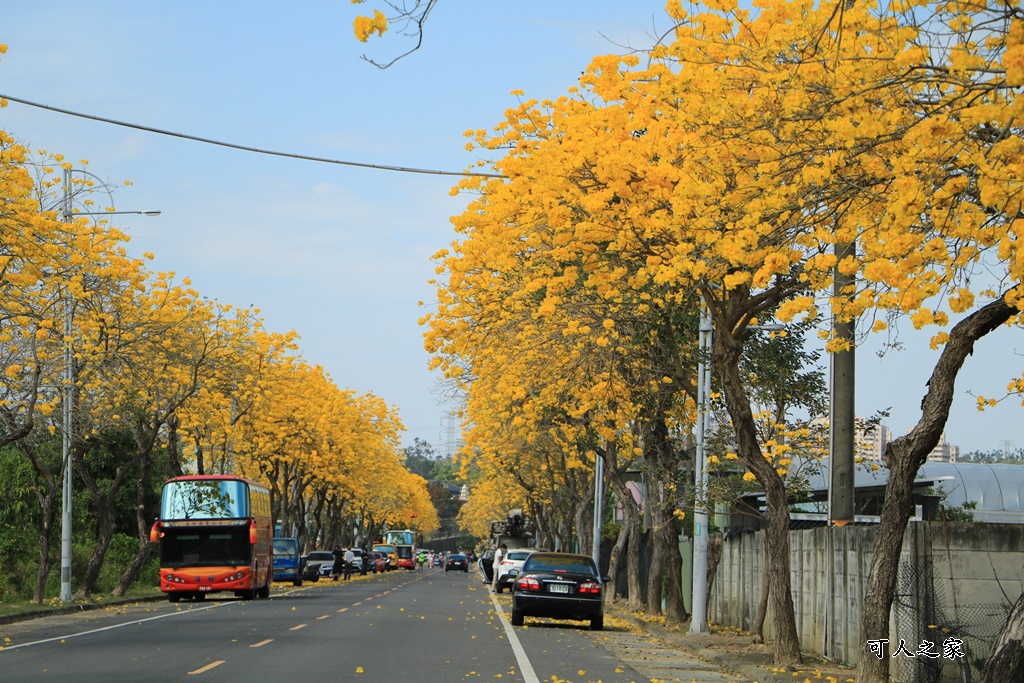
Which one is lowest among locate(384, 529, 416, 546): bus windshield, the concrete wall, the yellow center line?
locate(384, 529, 416, 546): bus windshield

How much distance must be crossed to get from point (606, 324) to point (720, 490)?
4.44m

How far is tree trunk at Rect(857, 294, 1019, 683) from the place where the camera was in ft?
39.5

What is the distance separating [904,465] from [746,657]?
6123 mm

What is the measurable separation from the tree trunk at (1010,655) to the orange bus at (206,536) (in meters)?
26.8

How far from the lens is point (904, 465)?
1277 centimetres

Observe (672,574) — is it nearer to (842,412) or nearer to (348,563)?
(842,412)

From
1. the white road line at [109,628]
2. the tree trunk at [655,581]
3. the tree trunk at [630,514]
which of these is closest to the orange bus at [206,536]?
the white road line at [109,628]

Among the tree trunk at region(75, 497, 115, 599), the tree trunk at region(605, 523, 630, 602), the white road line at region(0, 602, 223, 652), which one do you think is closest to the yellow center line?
the white road line at region(0, 602, 223, 652)

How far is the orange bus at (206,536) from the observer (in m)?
34.5

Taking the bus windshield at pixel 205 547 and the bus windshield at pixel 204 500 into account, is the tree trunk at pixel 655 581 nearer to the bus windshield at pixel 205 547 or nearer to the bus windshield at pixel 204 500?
the bus windshield at pixel 205 547

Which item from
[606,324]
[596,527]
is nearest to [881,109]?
[606,324]

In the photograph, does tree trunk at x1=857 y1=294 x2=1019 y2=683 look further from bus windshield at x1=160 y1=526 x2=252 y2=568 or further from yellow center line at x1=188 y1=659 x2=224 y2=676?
bus windshield at x1=160 y1=526 x2=252 y2=568

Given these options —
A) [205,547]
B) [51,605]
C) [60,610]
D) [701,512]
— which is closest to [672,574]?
[701,512]

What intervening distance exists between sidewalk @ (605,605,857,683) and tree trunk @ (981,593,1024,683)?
Result: 396 cm
